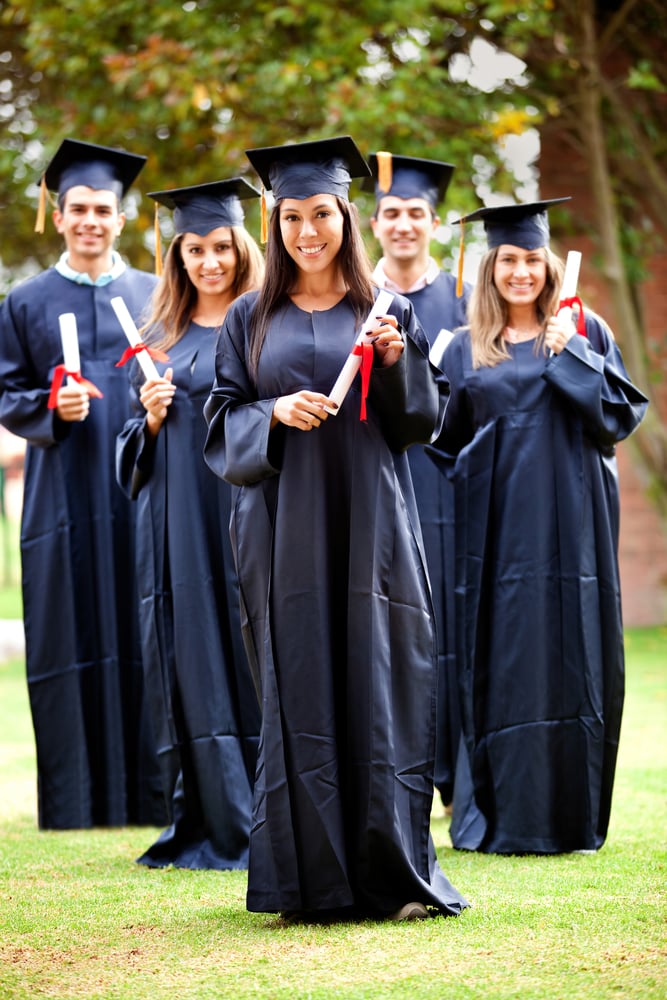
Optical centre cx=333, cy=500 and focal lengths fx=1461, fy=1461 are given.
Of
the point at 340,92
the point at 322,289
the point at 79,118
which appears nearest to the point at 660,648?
the point at 340,92

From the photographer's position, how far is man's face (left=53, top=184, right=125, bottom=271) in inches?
268

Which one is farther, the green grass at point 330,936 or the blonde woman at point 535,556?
the blonde woman at point 535,556

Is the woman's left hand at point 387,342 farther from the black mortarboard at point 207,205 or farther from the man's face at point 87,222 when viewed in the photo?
the man's face at point 87,222

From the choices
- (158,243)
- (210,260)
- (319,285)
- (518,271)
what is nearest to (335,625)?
(319,285)

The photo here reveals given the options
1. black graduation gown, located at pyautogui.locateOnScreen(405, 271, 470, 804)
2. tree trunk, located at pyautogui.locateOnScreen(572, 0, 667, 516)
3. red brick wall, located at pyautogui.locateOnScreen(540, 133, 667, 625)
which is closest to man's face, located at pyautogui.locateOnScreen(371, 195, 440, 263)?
black graduation gown, located at pyautogui.locateOnScreen(405, 271, 470, 804)

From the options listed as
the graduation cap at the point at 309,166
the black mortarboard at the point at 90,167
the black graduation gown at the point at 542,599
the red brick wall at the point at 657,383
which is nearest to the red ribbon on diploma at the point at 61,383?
the black mortarboard at the point at 90,167

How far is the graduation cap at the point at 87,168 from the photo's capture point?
6.80 m

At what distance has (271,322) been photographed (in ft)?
15.0

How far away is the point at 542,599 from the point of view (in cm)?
576

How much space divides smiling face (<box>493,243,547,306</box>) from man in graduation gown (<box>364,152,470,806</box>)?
1.60 feet

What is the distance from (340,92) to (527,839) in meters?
6.56

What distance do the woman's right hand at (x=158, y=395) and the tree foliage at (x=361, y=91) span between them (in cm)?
528

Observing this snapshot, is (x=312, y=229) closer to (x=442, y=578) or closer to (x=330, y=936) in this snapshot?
(x=330, y=936)

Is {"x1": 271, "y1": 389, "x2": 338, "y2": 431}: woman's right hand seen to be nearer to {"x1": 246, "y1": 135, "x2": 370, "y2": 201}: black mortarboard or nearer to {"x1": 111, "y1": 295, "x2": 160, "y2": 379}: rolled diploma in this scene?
{"x1": 246, "y1": 135, "x2": 370, "y2": 201}: black mortarboard
